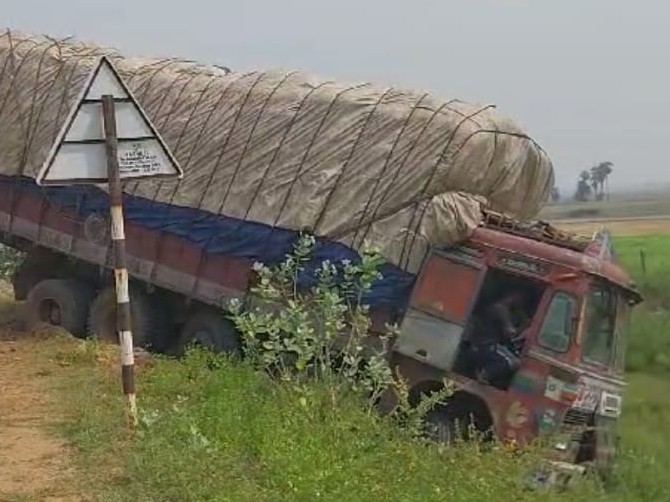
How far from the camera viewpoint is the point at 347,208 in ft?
38.3

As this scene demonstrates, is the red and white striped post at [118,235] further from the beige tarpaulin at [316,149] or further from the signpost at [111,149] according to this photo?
the beige tarpaulin at [316,149]

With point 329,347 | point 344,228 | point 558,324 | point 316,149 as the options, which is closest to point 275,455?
point 329,347

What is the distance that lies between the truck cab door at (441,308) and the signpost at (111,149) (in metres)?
3.69

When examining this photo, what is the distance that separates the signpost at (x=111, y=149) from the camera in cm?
706

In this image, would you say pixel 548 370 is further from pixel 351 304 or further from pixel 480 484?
pixel 480 484

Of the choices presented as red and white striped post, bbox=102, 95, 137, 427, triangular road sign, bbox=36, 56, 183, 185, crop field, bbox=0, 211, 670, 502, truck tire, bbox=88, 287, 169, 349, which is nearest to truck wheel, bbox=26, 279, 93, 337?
truck tire, bbox=88, 287, 169, 349

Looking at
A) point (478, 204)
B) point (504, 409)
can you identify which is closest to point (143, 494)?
point (504, 409)

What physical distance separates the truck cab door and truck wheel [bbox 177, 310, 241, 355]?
2.14 metres

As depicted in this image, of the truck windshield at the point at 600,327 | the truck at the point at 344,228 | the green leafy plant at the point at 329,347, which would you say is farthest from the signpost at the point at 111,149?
the truck windshield at the point at 600,327

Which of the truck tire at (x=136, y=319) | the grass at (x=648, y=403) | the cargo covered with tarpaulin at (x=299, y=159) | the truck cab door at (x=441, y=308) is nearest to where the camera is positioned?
the grass at (x=648, y=403)

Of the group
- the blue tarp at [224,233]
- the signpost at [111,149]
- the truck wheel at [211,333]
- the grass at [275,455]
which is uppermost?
the signpost at [111,149]

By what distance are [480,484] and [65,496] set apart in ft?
6.95

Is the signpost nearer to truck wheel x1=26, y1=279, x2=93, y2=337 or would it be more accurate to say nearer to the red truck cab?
the red truck cab

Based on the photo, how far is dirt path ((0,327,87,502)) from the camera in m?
6.23
